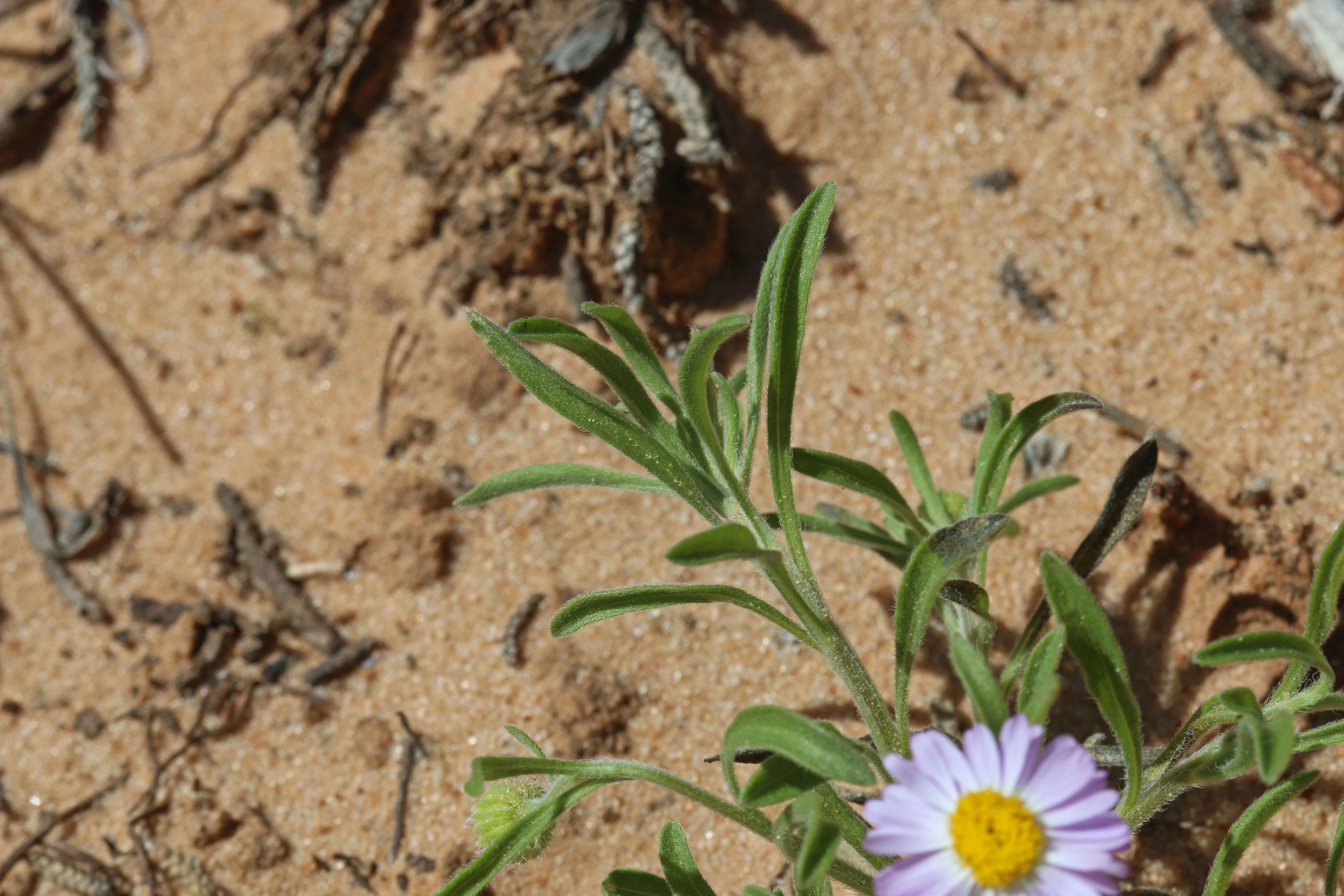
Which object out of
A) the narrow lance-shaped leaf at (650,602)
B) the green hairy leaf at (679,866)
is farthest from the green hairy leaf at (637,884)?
the narrow lance-shaped leaf at (650,602)

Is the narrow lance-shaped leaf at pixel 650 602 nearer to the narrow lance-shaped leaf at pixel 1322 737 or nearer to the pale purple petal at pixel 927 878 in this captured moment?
the pale purple petal at pixel 927 878

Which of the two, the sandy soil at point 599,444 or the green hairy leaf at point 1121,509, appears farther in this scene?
the sandy soil at point 599,444

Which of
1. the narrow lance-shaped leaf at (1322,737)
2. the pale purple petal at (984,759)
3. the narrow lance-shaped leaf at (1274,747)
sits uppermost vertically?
the narrow lance-shaped leaf at (1274,747)

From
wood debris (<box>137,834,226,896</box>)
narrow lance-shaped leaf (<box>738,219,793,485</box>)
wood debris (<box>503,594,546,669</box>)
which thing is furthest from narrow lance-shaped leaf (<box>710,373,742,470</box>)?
wood debris (<box>137,834,226,896</box>)

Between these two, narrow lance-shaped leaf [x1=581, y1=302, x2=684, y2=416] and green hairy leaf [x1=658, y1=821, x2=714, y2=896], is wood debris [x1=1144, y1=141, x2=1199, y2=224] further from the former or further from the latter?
green hairy leaf [x1=658, y1=821, x2=714, y2=896]

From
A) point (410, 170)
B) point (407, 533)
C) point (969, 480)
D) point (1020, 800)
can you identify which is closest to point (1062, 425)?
point (969, 480)

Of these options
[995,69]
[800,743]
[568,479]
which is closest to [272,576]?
[568,479]
